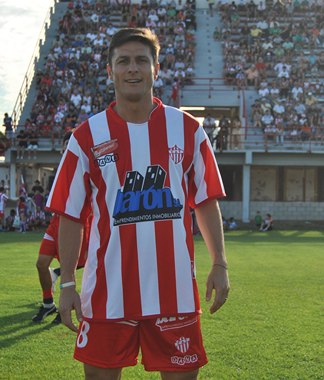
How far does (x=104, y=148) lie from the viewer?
112 inches

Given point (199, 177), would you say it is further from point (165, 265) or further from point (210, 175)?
point (165, 265)

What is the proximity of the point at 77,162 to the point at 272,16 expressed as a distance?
34436mm

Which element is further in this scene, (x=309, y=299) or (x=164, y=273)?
(x=309, y=299)

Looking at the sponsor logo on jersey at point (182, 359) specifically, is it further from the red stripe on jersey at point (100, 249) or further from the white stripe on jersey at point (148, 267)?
the red stripe on jersey at point (100, 249)

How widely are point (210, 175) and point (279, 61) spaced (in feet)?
98.2

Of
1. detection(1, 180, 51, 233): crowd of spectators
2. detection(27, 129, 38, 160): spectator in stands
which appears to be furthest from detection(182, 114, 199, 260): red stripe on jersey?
detection(27, 129, 38, 160): spectator in stands

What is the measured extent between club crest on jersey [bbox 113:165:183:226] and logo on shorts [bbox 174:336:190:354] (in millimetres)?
587

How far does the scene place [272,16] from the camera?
3494 centimetres

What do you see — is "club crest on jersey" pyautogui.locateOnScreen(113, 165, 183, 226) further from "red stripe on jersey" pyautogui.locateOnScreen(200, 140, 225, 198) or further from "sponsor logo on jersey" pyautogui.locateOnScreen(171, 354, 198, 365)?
"sponsor logo on jersey" pyautogui.locateOnScreen(171, 354, 198, 365)

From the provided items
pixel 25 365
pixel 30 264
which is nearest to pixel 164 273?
pixel 25 365

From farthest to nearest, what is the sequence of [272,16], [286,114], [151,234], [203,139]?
[272,16], [286,114], [203,139], [151,234]

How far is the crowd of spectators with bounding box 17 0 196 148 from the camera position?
27.5 meters

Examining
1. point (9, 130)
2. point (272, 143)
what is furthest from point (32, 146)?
point (272, 143)

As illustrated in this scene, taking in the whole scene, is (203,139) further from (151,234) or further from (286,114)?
(286,114)
